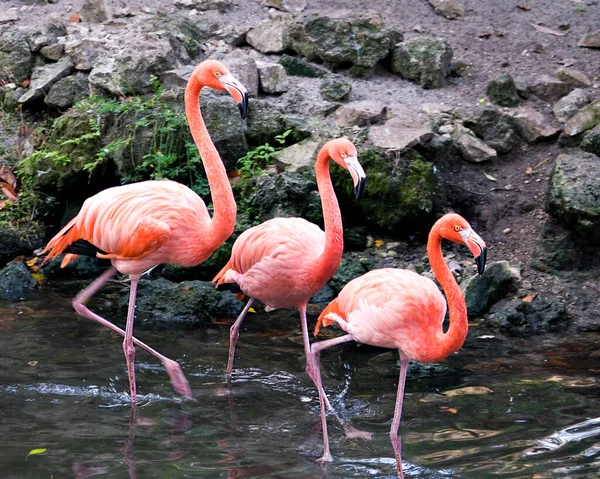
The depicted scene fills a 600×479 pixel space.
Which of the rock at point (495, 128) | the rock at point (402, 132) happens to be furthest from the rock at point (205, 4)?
the rock at point (495, 128)

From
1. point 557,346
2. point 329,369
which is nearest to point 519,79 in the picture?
point 557,346

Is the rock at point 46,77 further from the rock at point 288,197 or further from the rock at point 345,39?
the rock at point 288,197

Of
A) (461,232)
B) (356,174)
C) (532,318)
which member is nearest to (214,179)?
(356,174)

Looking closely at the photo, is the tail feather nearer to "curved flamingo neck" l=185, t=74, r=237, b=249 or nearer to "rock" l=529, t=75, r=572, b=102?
"curved flamingo neck" l=185, t=74, r=237, b=249

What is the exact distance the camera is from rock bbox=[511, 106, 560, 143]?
7.54m

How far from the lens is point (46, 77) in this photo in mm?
8312

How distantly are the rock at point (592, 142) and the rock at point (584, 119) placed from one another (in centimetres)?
28

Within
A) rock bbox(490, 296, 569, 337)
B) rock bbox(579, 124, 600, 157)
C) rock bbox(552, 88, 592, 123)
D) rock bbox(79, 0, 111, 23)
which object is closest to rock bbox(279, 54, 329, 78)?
rock bbox(79, 0, 111, 23)

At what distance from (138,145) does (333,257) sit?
3255 mm

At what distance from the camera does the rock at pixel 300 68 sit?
8.24 m

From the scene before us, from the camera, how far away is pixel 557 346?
5.56 m

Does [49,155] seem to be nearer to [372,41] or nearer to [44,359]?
[44,359]

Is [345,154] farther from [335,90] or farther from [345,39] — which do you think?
[345,39]

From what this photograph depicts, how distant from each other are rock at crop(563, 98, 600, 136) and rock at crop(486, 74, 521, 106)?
65cm
